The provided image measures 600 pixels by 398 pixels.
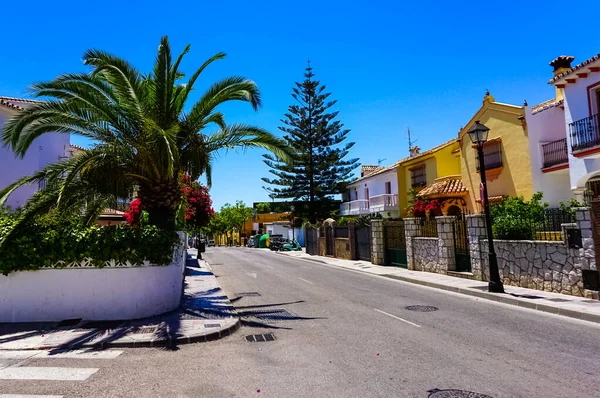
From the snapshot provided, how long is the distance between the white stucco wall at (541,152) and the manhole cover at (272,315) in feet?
56.1

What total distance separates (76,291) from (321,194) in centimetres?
3708

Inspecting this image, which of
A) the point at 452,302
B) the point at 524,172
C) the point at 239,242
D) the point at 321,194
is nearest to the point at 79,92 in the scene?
the point at 452,302

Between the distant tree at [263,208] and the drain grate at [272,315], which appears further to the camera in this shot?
the distant tree at [263,208]

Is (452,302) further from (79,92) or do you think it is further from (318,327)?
(79,92)

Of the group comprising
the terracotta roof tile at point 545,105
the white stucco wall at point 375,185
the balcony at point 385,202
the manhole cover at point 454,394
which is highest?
the terracotta roof tile at point 545,105

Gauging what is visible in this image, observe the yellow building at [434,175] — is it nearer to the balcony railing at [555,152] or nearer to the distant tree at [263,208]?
the balcony railing at [555,152]

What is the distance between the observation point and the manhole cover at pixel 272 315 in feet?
29.8

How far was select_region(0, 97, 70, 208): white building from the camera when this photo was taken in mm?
19906

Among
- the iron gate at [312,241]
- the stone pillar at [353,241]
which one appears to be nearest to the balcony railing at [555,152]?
the stone pillar at [353,241]

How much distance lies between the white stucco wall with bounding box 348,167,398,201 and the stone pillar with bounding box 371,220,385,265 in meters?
14.6

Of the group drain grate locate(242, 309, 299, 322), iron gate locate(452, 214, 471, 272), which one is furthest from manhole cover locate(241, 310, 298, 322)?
iron gate locate(452, 214, 471, 272)

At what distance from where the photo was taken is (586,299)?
9.97m

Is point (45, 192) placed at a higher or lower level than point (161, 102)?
lower

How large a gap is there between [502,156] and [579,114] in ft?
18.8
